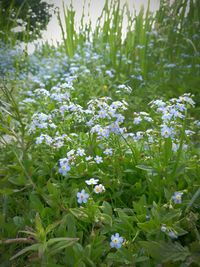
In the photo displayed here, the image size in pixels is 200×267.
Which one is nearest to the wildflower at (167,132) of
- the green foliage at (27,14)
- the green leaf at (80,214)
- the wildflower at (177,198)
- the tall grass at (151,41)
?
the wildflower at (177,198)

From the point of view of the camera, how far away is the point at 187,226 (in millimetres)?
1720

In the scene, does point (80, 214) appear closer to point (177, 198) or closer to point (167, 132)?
point (177, 198)

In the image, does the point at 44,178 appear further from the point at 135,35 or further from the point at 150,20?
the point at 150,20

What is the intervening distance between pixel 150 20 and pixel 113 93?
1.79 meters

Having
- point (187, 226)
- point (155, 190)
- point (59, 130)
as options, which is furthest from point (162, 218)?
point (59, 130)

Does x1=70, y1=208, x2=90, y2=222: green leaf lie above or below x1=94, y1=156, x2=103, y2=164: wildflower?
above

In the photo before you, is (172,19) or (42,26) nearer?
(172,19)

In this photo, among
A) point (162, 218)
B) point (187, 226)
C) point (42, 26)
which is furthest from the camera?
point (42, 26)

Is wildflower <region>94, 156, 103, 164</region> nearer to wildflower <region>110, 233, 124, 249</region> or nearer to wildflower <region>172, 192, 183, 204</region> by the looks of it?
wildflower <region>172, 192, 183, 204</region>

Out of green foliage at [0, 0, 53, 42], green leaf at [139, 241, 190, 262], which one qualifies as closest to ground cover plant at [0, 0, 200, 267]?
green leaf at [139, 241, 190, 262]

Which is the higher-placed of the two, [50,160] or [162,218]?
[162,218]

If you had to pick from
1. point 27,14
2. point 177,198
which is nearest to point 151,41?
point 27,14

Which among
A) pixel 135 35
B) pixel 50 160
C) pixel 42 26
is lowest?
pixel 42 26

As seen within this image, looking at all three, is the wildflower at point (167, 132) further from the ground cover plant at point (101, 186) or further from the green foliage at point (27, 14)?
the green foliage at point (27, 14)
